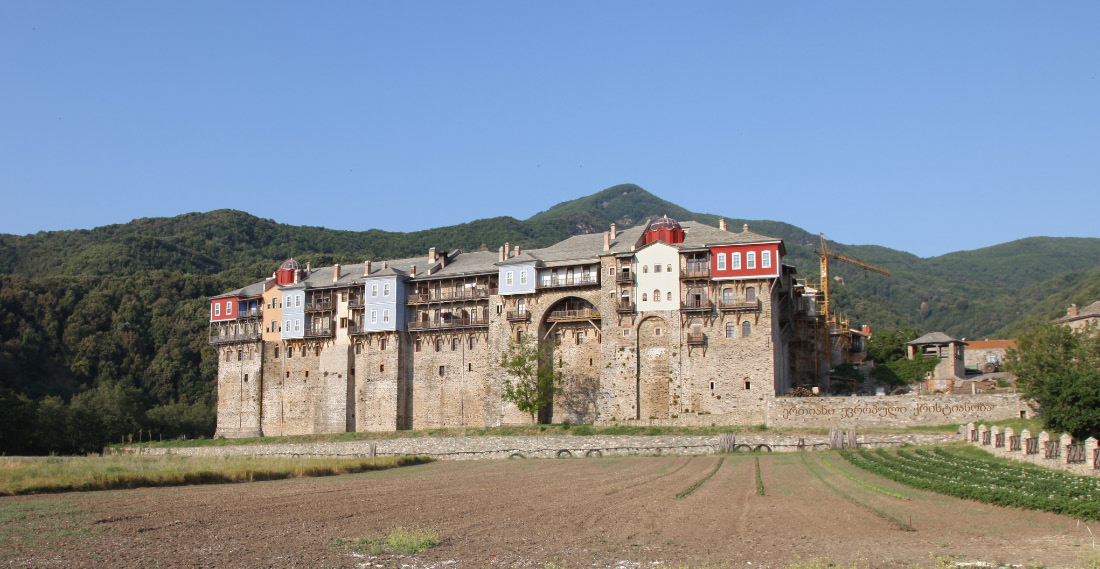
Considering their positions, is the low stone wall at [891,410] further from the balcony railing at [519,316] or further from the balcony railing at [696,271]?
the balcony railing at [519,316]

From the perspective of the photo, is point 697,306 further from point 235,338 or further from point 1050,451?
point 235,338

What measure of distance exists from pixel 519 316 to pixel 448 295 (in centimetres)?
668

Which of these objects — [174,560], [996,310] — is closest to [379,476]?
[174,560]

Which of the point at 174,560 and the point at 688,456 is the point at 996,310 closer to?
the point at 688,456

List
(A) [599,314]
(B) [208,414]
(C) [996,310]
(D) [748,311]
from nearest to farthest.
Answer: (D) [748,311] < (A) [599,314] < (B) [208,414] < (C) [996,310]

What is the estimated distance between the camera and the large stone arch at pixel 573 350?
60656 mm

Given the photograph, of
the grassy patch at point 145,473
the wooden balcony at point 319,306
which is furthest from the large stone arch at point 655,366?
the wooden balcony at point 319,306

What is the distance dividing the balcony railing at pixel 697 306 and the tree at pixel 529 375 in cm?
1015

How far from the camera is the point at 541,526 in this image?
64.6 ft

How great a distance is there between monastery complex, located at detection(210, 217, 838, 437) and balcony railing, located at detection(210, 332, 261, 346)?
15 centimetres

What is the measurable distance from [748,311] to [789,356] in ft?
37.1

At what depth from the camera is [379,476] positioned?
121ft

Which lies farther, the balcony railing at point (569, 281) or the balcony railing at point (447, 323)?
the balcony railing at point (447, 323)

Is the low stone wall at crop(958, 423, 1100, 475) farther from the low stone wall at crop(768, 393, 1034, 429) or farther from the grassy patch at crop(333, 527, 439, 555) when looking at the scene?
the grassy patch at crop(333, 527, 439, 555)
